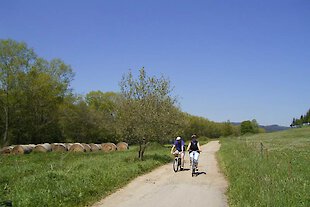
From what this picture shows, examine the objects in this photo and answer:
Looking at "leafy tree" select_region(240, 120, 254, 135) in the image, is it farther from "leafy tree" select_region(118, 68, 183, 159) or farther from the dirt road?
the dirt road

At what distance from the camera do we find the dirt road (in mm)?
11477

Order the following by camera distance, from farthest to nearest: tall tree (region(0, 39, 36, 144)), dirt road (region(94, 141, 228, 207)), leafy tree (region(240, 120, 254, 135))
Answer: leafy tree (region(240, 120, 254, 135)) < tall tree (region(0, 39, 36, 144)) < dirt road (region(94, 141, 228, 207))

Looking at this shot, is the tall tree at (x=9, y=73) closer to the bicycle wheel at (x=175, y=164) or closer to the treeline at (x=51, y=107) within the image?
the treeline at (x=51, y=107)

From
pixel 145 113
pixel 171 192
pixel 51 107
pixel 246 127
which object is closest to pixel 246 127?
pixel 246 127

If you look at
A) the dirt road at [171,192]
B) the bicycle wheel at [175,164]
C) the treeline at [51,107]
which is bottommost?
the dirt road at [171,192]

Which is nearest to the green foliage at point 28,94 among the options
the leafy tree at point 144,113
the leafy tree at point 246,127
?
the leafy tree at point 144,113

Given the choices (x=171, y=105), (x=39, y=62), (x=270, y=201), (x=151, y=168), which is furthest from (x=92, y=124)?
(x=270, y=201)

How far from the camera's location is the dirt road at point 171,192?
11.5 meters

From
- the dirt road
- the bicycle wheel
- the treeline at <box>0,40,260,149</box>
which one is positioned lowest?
the dirt road

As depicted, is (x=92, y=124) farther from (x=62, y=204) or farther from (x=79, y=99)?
(x=62, y=204)

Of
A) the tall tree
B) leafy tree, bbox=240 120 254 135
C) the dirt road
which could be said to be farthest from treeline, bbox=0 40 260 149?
leafy tree, bbox=240 120 254 135

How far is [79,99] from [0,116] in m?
19.1

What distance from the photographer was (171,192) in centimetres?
1342

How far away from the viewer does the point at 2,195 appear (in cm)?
1177
